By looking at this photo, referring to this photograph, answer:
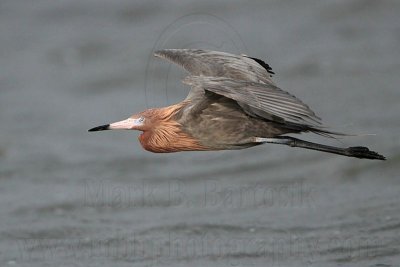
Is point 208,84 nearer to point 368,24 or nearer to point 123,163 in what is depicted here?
point 123,163

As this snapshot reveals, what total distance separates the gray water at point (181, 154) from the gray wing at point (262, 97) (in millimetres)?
3532

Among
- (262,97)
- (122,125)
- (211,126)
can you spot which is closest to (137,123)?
(122,125)

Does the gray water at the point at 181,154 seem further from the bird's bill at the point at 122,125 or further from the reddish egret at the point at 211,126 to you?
the bird's bill at the point at 122,125

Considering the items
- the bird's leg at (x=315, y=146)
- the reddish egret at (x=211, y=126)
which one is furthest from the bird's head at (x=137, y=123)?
the bird's leg at (x=315, y=146)

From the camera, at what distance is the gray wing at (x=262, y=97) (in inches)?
380

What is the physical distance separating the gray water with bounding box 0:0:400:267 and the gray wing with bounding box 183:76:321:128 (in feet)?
11.6

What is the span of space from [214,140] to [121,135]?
9.94 metres

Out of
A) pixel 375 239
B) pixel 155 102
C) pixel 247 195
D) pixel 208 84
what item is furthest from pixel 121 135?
pixel 208 84

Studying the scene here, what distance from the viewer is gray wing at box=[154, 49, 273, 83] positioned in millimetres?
11375

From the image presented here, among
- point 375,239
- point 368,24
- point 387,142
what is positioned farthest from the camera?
point 368,24

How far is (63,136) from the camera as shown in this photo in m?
20.2

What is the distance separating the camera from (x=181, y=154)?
1944 cm

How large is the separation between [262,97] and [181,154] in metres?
9.60

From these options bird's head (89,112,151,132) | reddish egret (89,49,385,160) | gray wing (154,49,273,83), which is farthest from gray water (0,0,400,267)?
bird's head (89,112,151,132)
